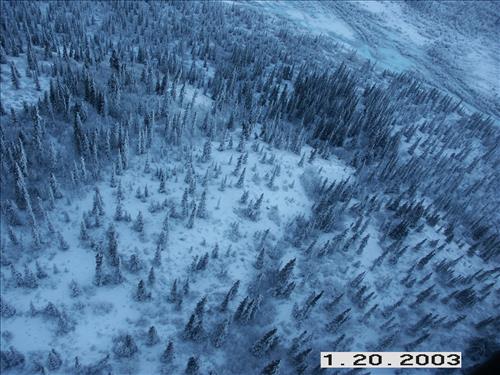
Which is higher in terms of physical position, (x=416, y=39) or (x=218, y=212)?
(x=416, y=39)

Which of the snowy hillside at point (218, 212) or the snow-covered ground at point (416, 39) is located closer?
the snowy hillside at point (218, 212)

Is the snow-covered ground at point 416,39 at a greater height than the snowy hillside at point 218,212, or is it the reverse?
the snow-covered ground at point 416,39

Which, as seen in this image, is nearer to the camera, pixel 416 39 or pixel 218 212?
pixel 218 212

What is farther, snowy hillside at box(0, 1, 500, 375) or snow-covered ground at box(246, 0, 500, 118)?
snow-covered ground at box(246, 0, 500, 118)

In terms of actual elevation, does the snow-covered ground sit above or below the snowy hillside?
above

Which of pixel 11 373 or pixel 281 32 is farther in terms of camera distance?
pixel 281 32

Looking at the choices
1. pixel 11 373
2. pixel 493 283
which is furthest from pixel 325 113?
pixel 11 373

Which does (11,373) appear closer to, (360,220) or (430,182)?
(360,220)

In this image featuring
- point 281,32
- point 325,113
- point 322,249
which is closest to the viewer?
point 322,249
